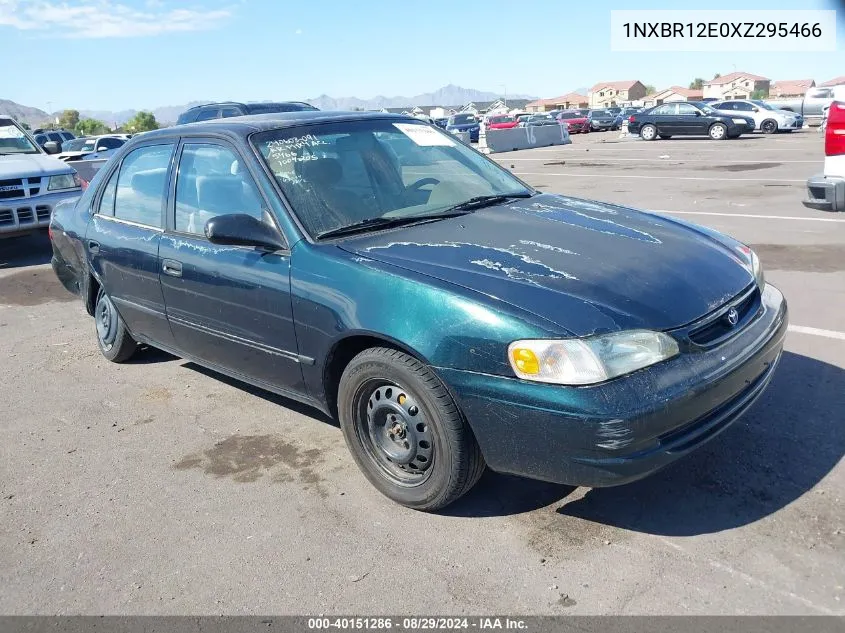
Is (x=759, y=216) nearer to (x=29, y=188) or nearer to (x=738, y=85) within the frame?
(x=29, y=188)

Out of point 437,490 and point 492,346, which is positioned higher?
point 492,346

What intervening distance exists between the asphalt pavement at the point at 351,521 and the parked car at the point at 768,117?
1047 inches

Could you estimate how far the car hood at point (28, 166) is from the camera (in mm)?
9711

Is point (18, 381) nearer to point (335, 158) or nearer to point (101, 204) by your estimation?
point (101, 204)

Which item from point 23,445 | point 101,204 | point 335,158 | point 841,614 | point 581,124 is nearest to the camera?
point 841,614

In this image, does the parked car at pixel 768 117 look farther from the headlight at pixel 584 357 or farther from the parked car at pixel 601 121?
the headlight at pixel 584 357

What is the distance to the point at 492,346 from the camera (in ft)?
9.05

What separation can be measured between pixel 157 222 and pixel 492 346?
8.20 feet

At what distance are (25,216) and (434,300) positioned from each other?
8602 mm

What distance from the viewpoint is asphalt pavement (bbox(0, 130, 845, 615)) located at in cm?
269

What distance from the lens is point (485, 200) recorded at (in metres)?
4.13

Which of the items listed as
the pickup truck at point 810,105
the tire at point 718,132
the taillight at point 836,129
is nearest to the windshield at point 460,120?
the pickup truck at point 810,105

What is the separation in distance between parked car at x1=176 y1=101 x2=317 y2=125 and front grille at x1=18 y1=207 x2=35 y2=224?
11.3ft

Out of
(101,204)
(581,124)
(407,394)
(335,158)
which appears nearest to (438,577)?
(407,394)
